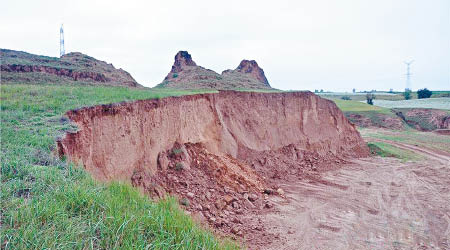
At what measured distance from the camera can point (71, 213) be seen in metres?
3.78

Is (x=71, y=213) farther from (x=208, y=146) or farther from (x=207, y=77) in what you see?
(x=207, y=77)

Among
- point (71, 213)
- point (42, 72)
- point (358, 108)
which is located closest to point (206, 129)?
point (42, 72)

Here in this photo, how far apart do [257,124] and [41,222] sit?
531 inches

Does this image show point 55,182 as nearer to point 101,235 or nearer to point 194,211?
point 101,235

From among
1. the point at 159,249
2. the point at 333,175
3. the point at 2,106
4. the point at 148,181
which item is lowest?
the point at 333,175

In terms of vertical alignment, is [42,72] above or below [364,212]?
above

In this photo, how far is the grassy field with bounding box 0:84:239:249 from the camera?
329 centimetres

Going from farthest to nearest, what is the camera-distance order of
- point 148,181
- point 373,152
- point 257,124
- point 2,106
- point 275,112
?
1. point 373,152
2. point 275,112
3. point 257,124
4. point 148,181
5. point 2,106

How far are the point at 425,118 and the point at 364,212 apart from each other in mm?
39037

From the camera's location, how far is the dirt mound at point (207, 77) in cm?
2412

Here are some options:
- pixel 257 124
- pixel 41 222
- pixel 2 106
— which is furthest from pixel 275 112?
pixel 41 222

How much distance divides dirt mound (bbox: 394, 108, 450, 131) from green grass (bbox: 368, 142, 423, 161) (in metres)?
22.1

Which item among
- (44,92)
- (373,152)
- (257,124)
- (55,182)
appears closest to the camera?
(55,182)

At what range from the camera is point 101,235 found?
3.45 m
